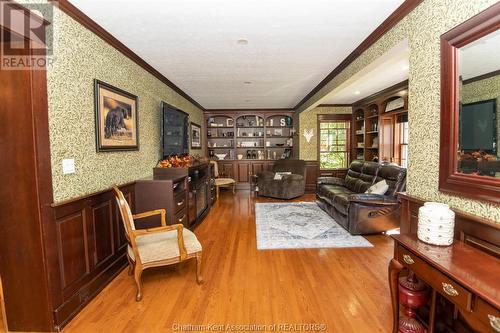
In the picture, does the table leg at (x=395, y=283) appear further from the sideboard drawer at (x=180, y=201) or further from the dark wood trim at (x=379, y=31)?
the sideboard drawer at (x=180, y=201)

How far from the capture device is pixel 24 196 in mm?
1860

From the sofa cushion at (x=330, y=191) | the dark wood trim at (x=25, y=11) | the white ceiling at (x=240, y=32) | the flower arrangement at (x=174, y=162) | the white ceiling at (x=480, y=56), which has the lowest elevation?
the sofa cushion at (x=330, y=191)

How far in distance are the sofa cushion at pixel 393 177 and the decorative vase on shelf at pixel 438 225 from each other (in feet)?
8.17

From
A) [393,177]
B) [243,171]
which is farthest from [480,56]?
[243,171]

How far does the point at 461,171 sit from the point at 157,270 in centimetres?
291

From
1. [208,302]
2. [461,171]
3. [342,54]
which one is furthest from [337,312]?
[342,54]

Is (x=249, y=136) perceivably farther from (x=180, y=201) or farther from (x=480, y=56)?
(x=480, y=56)

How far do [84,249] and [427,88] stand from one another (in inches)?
124

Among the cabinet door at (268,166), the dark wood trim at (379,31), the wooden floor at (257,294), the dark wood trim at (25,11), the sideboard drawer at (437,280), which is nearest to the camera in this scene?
the sideboard drawer at (437,280)

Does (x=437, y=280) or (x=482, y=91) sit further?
(x=482, y=91)

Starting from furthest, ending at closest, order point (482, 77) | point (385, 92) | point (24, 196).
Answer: point (385, 92) → point (24, 196) → point (482, 77)

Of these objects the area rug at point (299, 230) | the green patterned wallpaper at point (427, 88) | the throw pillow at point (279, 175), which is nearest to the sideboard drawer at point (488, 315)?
the green patterned wallpaper at point (427, 88)

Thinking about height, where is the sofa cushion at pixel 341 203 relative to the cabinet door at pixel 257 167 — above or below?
below

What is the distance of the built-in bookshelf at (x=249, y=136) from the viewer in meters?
8.20
